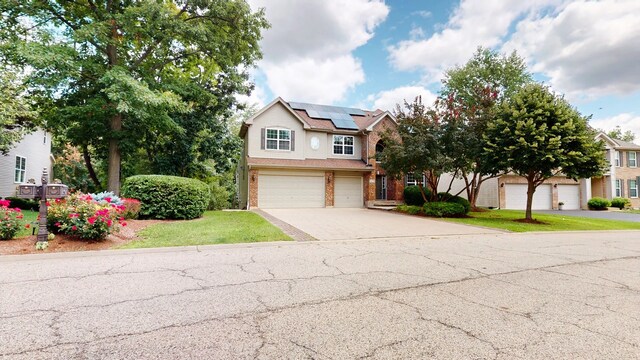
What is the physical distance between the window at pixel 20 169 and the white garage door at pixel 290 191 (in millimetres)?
15509

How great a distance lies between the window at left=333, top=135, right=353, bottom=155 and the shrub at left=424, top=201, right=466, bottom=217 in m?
7.96

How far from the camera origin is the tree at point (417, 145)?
1512cm

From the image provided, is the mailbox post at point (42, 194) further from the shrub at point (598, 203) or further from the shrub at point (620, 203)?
the shrub at point (620, 203)

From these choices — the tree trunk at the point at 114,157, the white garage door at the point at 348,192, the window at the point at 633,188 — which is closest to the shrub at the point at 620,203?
the window at the point at 633,188

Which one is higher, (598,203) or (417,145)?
(417,145)

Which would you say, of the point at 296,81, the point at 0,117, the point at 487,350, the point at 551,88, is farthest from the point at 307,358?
the point at 296,81

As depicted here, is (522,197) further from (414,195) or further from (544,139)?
(544,139)

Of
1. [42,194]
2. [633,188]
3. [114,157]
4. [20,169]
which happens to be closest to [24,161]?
[20,169]

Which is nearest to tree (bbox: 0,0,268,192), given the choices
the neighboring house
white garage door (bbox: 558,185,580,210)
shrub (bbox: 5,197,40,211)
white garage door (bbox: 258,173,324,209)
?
shrub (bbox: 5,197,40,211)

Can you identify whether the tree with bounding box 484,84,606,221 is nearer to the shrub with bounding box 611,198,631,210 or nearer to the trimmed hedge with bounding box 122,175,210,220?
the trimmed hedge with bounding box 122,175,210,220

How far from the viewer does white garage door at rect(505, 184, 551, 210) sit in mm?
25000

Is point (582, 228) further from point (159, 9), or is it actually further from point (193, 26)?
point (159, 9)

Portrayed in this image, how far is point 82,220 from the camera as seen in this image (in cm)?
679

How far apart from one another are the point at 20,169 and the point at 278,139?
1699cm
